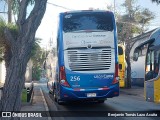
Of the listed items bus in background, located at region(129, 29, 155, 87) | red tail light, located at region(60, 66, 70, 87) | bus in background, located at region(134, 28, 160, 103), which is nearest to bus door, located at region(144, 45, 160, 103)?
bus in background, located at region(134, 28, 160, 103)

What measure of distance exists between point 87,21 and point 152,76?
3616 millimetres

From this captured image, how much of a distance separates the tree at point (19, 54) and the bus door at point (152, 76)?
6860 mm

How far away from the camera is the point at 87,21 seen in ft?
46.3

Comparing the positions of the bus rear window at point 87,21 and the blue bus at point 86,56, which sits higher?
the bus rear window at point 87,21

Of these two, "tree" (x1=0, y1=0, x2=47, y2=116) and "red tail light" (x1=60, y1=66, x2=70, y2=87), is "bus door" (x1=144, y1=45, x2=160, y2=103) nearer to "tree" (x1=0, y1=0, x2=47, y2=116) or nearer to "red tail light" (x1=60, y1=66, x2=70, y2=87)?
"red tail light" (x1=60, y1=66, x2=70, y2=87)

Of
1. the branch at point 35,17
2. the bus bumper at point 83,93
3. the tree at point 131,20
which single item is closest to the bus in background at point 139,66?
the tree at point 131,20

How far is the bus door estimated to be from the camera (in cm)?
1297

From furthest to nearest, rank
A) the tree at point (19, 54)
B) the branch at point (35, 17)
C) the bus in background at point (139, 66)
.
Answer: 1. the bus in background at point (139, 66)
2. the branch at point (35, 17)
3. the tree at point (19, 54)

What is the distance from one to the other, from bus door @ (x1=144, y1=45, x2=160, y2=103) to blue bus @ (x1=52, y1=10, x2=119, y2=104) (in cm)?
139

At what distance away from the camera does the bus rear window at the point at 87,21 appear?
46.0 feet

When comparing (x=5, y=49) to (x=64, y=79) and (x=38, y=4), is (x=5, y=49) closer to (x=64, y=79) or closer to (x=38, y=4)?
(x=64, y=79)

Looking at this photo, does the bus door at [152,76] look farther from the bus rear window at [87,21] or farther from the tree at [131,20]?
the tree at [131,20]

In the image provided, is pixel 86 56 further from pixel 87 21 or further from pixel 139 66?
pixel 139 66

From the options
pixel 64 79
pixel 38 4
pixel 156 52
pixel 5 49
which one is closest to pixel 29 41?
pixel 38 4
